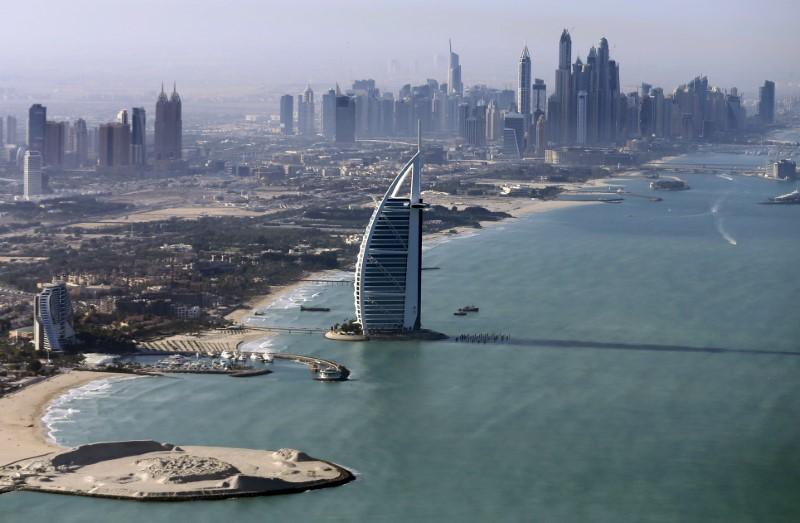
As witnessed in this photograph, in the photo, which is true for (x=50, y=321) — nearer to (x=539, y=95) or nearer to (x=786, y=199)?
(x=786, y=199)

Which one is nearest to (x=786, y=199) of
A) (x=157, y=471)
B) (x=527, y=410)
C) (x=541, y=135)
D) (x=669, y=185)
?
(x=669, y=185)

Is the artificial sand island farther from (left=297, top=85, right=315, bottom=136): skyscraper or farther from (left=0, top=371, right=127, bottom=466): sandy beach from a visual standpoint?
(left=297, top=85, right=315, bottom=136): skyscraper

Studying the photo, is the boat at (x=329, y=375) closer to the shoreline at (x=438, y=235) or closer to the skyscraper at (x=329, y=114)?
the shoreline at (x=438, y=235)


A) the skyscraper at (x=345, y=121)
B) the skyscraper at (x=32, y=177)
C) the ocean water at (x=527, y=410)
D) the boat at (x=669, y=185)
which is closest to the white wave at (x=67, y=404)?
the ocean water at (x=527, y=410)

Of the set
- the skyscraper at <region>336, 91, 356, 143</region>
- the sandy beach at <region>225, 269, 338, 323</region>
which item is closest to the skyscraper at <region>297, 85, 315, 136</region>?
the skyscraper at <region>336, 91, 356, 143</region>

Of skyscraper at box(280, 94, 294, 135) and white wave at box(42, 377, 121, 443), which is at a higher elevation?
skyscraper at box(280, 94, 294, 135)

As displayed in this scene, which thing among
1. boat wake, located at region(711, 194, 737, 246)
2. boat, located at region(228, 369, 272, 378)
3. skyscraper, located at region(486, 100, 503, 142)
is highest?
skyscraper, located at region(486, 100, 503, 142)

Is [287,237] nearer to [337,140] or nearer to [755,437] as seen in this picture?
[755,437]
